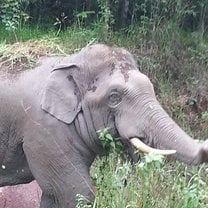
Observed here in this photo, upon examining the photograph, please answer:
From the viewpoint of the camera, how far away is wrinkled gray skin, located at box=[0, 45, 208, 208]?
18.6 ft

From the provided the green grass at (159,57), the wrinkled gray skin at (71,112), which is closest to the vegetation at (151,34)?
the green grass at (159,57)

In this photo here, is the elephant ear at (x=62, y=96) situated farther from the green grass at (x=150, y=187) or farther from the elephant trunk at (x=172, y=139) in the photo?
the elephant trunk at (x=172, y=139)

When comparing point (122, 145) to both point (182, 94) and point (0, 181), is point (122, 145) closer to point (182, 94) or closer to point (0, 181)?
point (0, 181)

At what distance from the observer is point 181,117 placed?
405 inches

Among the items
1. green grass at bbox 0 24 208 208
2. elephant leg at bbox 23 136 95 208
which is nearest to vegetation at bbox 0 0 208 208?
green grass at bbox 0 24 208 208

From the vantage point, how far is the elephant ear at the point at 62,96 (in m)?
5.86

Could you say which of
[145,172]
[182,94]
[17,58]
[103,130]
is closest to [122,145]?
[103,130]

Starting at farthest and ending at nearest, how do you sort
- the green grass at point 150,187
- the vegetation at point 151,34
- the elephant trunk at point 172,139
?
1. the vegetation at point 151,34
2. the elephant trunk at point 172,139
3. the green grass at point 150,187

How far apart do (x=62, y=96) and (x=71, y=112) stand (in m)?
0.14

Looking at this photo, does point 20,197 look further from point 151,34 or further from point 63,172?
point 151,34

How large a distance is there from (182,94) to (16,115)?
5.25 meters

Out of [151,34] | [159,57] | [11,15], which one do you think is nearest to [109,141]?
[159,57]

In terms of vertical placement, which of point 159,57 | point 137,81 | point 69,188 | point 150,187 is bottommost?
point 159,57

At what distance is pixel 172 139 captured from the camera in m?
5.36
